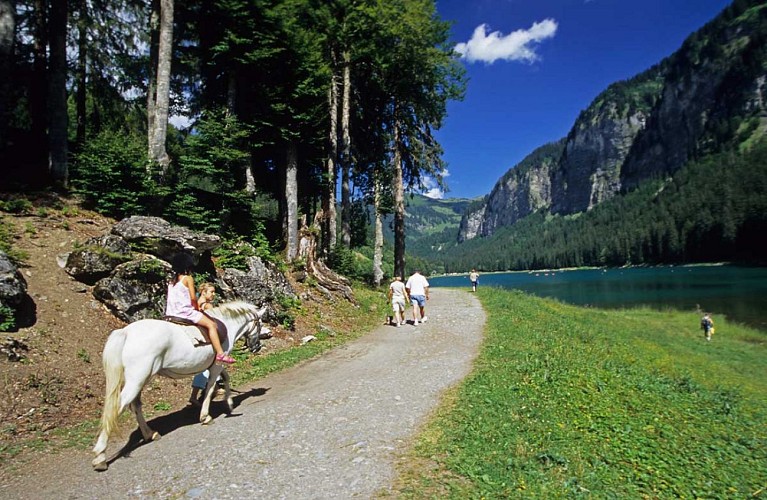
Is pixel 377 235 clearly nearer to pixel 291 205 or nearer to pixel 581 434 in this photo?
pixel 291 205

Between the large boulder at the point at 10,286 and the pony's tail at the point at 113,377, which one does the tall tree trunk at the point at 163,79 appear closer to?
the large boulder at the point at 10,286

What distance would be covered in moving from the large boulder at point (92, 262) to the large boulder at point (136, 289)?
0.24 m

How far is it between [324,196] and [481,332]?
1453 centimetres

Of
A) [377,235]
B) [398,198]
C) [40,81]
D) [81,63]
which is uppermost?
[81,63]

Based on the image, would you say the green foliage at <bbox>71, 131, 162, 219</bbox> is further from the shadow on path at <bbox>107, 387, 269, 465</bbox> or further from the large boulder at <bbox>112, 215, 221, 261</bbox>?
the shadow on path at <bbox>107, 387, 269, 465</bbox>

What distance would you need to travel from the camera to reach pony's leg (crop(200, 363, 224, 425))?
24.5 ft

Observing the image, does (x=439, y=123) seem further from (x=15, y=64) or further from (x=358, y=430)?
(x=358, y=430)

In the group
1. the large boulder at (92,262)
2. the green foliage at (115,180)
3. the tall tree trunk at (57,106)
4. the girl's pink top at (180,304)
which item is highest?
the tall tree trunk at (57,106)

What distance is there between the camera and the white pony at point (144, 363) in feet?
19.8

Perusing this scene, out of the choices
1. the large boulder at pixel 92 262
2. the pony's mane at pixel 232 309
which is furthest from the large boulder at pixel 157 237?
the pony's mane at pixel 232 309

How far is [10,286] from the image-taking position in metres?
8.44

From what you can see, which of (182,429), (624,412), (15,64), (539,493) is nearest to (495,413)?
(539,493)

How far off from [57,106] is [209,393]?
13.4 meters

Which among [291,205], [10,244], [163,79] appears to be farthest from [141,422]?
[291,205]
